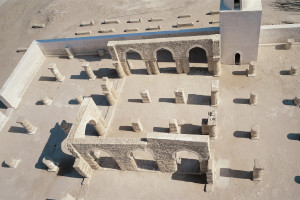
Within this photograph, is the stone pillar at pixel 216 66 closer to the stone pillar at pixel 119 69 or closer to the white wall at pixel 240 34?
the white wall at pixel 240 34

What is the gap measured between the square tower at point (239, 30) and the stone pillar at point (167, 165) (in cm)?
987

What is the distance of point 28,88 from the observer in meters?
25.5

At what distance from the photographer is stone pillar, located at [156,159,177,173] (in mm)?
17016

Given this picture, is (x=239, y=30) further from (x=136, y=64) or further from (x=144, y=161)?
(x=144, y=161)

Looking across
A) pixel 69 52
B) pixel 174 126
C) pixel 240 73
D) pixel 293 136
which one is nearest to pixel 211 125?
pixel 174 126

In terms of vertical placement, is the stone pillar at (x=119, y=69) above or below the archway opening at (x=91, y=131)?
above

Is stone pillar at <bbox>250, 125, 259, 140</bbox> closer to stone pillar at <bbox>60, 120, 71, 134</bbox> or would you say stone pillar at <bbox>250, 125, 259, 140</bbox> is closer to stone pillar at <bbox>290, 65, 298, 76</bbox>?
stone pillar at <bbox>290, 65, 298, 76</bbox>

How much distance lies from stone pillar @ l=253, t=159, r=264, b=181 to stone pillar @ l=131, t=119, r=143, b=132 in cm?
769

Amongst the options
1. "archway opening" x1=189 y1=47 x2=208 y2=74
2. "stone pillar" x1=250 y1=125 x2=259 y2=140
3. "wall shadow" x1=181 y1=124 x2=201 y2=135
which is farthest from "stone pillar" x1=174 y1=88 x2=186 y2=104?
"stone pillar" x1=250 y1=125 x2=259 y2=140

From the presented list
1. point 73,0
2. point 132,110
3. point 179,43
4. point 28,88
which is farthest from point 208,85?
point 73,0

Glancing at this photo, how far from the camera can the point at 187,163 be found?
712 inches

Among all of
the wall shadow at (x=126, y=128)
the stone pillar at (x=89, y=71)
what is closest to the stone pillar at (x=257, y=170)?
the wall shadow at (x=126, y=128)

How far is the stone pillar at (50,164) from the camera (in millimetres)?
19000

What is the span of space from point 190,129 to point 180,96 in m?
2.47
